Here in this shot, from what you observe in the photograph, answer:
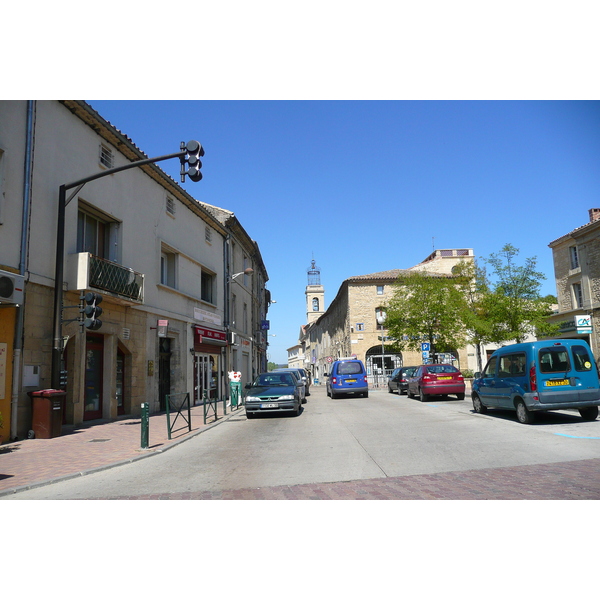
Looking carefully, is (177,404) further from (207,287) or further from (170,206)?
(207,287)

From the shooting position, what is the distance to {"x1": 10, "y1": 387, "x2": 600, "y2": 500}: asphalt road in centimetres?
648

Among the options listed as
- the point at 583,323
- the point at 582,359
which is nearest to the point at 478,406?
the point at 582,359

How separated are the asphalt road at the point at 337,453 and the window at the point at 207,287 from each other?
11.9 meters

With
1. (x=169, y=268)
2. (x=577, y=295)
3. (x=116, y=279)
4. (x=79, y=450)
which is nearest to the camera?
(x=79, y=450)

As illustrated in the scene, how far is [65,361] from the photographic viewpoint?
1284 cm

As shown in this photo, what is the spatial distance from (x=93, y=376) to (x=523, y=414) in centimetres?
1140

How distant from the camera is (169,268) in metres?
20.0

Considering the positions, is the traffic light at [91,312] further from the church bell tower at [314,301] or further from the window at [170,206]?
the church bell tower at [314,301]

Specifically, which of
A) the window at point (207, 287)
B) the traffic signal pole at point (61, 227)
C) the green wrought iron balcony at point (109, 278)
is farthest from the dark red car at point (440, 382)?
the traffic signal pole at point (61, 227)

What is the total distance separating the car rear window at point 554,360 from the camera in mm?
10828

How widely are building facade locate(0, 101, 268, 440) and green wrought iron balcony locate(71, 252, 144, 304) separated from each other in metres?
0.03
